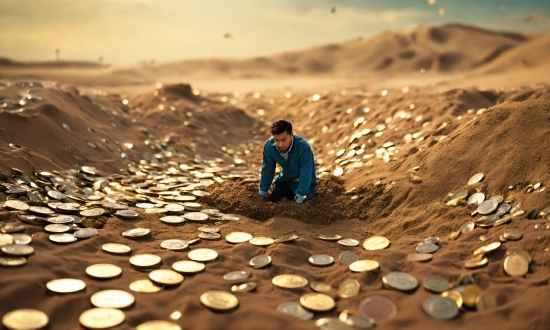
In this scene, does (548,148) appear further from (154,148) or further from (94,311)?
(154,148)

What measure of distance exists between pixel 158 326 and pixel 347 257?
1.79m

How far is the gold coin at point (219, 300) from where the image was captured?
132 inches

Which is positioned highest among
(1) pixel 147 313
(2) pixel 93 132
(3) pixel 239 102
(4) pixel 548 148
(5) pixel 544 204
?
(3) pixel 239 102

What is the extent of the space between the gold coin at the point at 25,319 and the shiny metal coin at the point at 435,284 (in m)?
2.60

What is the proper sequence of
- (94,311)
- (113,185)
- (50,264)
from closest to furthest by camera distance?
(94,311), (50,264), (113,185)

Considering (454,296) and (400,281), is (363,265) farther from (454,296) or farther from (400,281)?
(454,296)

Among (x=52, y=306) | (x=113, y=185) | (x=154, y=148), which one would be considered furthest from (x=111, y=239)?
(x=154, y=148)

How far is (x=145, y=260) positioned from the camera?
Answer: 4109 mm

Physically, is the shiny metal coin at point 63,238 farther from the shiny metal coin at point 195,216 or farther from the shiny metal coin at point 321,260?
the shiny metal coin at point 321,260

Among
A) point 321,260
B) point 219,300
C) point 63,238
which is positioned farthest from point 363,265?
point 63,238

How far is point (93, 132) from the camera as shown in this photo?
894 cm

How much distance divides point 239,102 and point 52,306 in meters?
12.8

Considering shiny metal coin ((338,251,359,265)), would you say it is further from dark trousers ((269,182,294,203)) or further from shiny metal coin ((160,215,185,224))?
shiny metal coin ((160,215,185,224))

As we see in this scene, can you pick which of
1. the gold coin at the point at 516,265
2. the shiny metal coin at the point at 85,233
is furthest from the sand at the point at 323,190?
the shiny metal coin at the point at 85,233
